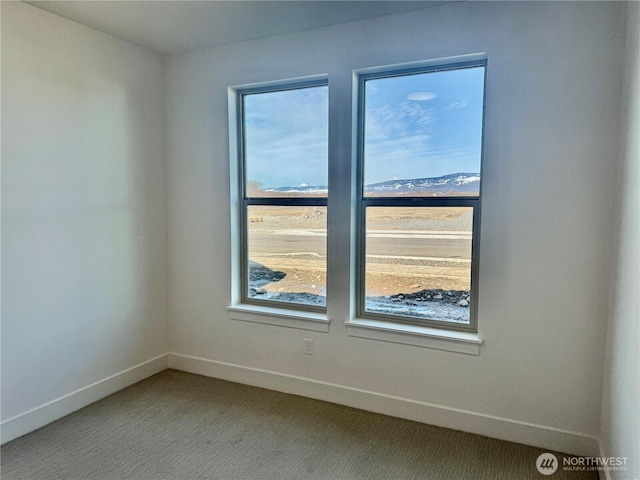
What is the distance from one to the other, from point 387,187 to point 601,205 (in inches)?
48.2

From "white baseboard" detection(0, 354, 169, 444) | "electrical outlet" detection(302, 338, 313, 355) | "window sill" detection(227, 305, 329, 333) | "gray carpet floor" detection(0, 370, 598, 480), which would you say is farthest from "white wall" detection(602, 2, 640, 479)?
"white baseboard" detection(0, 354, 169, 444)

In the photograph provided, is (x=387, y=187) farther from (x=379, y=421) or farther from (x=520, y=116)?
(x=379, y=421)

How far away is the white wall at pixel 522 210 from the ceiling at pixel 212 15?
121 millimetres

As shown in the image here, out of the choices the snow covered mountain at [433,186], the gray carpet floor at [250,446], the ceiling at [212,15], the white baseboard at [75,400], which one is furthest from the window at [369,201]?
the white baseboard at [75,400]

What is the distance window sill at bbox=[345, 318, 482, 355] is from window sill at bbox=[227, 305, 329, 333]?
0.23m

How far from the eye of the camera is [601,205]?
2.19 metres

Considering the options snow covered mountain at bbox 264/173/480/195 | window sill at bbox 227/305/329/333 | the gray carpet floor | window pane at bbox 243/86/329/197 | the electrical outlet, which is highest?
window pane at bbox 243/86/329/197

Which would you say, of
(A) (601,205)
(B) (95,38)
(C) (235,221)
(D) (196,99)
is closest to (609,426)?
(A) (601,205)

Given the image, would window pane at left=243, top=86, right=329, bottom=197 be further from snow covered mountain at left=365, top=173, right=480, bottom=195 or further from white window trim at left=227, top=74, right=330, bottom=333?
snow covered mountain at left=365, top=173, right=480, bottom=195

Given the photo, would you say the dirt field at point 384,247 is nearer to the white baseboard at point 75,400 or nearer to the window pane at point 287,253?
the window pane at point 287,253

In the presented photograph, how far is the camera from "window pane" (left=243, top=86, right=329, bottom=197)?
302 centimetres

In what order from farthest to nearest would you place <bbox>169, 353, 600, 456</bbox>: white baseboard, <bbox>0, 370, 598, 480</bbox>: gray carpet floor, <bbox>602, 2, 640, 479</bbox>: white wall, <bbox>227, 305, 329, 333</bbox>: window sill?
<bbox>227, 305, 329, 333</bbox>: window sill
<bbox>169, 353, 600, 456</bbox>: white baseboard
<bbox>0, 370, 598, 480</bbox>: gray carpet floor
<bbox>602, 2, 640, 479</bbox>: white wall

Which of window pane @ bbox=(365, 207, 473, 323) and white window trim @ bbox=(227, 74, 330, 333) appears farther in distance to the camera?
white window trim @ bbox=(227, 74, 330, 333)

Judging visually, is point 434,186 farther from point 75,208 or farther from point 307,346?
point 75,208
